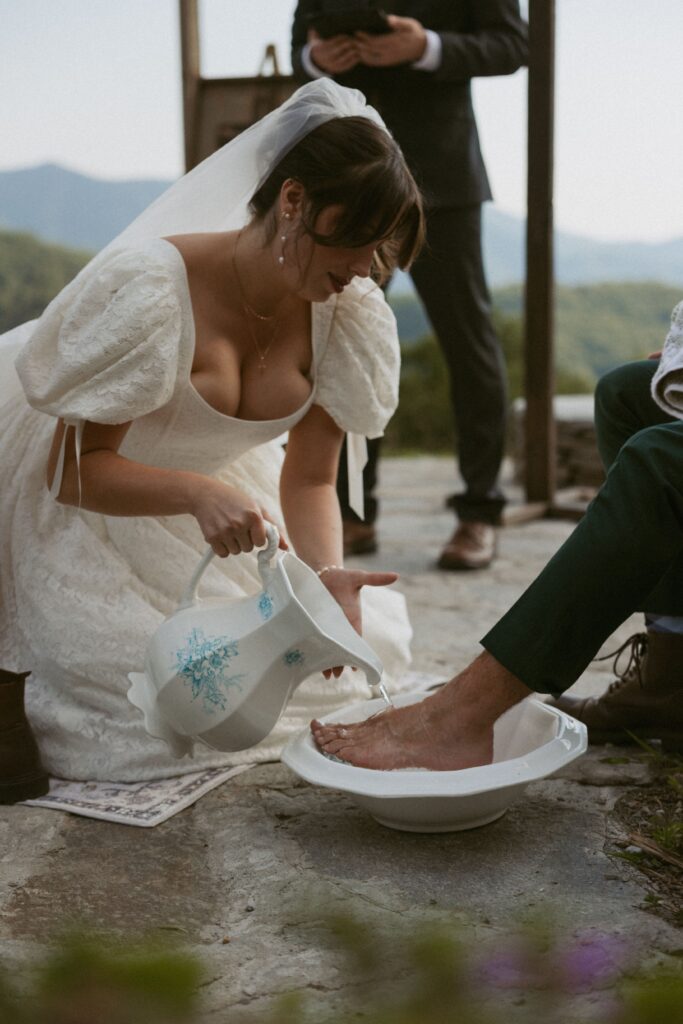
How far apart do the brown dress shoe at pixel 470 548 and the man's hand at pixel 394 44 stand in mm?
1275

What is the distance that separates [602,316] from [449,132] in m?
8.58

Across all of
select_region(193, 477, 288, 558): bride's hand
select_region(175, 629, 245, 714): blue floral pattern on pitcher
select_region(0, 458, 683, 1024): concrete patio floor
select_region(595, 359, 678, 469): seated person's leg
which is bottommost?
select_region(0, 458, 683, 1024): concrete patio floor

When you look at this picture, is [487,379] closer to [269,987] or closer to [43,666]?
[43,666]

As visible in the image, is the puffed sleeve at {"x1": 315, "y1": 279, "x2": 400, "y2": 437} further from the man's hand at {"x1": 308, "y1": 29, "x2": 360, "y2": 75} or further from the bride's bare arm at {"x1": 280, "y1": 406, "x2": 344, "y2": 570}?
the man's hand at {"x1": 308, "y1": 29, "x2": 360, "y2": 75}

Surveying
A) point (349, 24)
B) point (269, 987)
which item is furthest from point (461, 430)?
point (269, 987)

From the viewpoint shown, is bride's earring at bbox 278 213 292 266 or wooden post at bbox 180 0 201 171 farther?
wooden post at bbox 180 0 201 171

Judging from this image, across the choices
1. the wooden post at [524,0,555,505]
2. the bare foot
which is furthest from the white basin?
the wooden post at [524,0,555,505]

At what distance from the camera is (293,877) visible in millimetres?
1527

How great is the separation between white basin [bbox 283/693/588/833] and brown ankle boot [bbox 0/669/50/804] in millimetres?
406

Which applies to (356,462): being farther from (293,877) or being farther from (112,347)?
(293,877)

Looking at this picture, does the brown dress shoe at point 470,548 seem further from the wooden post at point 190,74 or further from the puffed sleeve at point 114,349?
the puffed sleeve at point 114,349

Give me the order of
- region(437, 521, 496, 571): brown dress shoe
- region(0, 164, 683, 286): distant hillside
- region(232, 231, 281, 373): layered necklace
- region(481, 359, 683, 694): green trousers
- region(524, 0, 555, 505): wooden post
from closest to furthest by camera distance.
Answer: region(481, 359, 683, 694): green trousers
region(232, 231, 281, 373): layered necklace
region(437, 521, 496, 571): brown dress shoe
region(524, 0, 555, 505): wooden post
region(0, 164, 683, 286): distant hillside

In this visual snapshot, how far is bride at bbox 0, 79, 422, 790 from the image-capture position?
1.77 meters

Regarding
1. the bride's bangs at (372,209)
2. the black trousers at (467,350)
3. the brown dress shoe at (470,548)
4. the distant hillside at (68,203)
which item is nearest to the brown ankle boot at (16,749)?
the bride's bangs at (372,209)
